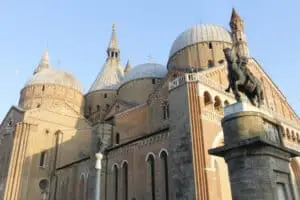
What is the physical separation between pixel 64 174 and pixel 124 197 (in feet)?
27.6

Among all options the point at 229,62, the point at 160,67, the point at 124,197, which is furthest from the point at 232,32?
the point at 229,62

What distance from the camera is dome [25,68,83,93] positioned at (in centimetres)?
3347

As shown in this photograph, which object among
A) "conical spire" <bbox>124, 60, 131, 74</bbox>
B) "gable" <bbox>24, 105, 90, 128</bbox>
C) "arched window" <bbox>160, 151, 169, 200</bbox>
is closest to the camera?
"arched window" <bbox>160, 151, 169, 200</bbox>

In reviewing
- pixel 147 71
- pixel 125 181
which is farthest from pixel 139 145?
pixel 147 71

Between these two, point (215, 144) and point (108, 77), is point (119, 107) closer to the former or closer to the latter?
point (108, 77)

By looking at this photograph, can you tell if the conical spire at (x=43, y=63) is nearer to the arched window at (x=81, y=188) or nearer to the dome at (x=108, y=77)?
the dome at (x=108, y=77)

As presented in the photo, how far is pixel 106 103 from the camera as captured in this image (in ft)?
115

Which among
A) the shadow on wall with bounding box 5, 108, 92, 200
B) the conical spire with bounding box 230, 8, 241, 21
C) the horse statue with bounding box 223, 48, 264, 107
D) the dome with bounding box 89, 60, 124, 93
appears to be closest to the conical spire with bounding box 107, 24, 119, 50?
the dome with bounding box 89, 60, 124, 93

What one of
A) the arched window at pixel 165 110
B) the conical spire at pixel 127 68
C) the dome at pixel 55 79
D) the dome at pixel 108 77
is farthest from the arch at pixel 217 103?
the conical spire at pixel 127 68

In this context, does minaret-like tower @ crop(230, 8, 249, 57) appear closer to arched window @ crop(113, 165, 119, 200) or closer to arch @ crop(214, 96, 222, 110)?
arch @ crop(214, 96, 222, 110)

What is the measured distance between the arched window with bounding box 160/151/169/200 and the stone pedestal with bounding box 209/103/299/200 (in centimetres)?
993

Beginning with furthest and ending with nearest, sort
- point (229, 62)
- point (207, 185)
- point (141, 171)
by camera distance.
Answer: point (141, 171) < point (207, 185) < point (229, 62)

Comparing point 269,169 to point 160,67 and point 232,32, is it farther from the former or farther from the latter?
point 160,67

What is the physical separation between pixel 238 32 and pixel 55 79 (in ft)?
62.1
